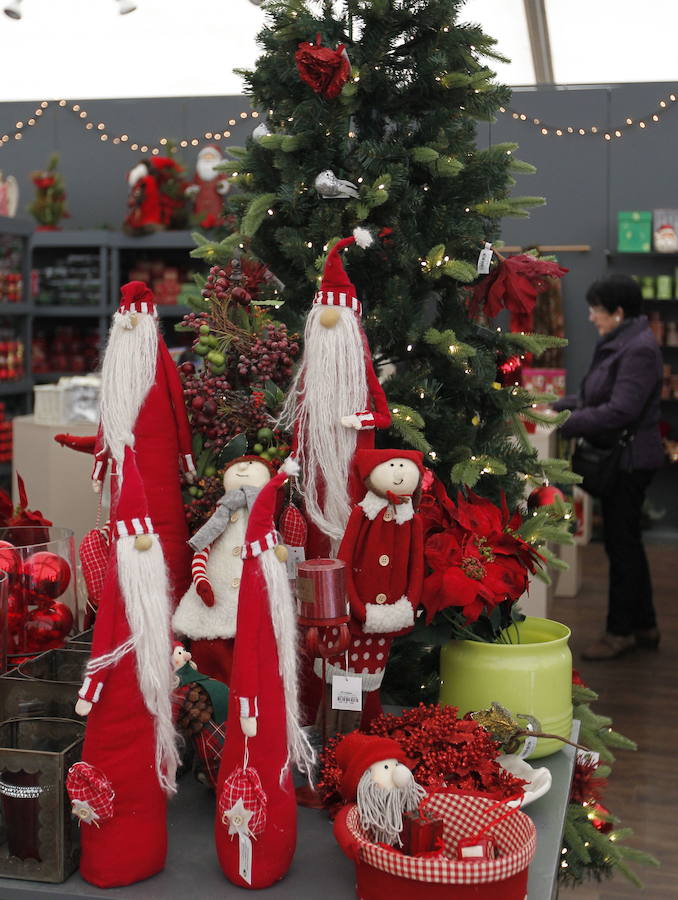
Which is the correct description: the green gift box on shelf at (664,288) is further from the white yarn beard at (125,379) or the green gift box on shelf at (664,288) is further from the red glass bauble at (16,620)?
the red glass bauble at (16,620)

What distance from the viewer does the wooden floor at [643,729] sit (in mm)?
2412

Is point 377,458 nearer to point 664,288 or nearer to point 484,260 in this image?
point 484,260

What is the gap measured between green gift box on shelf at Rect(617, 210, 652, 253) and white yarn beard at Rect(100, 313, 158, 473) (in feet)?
17.7

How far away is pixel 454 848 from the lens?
1066 millimetres

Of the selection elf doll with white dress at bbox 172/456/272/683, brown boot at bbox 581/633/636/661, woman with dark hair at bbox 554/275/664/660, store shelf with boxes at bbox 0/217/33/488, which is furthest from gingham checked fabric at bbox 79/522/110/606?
store shelf with boxes at bbox 0/217/33/488

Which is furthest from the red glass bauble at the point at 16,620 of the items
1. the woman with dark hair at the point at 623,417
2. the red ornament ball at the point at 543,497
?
the woman with dark hair at the point at 623,417

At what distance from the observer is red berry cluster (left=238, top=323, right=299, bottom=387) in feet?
5.18

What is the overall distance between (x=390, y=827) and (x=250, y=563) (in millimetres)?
315

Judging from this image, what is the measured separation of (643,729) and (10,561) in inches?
97.6

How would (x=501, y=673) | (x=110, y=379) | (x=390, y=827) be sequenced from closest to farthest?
(x=390, y=827), (x=501, y=673), (x=110, y=379)

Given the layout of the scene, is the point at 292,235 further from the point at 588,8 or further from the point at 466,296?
the point at 588,8

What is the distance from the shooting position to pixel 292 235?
1697 mm

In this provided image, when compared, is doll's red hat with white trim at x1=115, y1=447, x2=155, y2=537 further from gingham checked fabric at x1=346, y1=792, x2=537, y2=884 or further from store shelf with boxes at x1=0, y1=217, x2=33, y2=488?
store shelf with boxes at x1=0, y1=217, x2=33, y2=488

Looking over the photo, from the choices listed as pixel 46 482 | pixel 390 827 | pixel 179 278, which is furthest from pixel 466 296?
pixel 179 278
